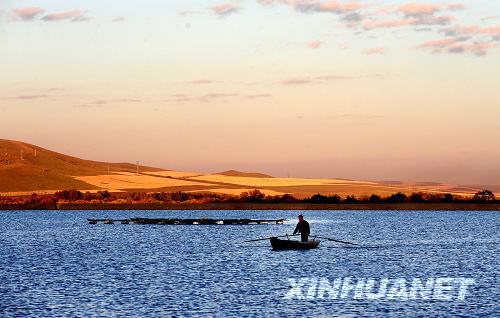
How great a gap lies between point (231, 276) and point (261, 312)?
20.3 meters

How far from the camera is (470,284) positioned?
67.8m

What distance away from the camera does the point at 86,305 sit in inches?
2200

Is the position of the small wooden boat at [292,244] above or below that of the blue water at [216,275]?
above

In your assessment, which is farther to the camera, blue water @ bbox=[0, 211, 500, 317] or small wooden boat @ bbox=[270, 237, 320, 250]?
small wooden boat @ bbox=[270, 237, 320, 250]

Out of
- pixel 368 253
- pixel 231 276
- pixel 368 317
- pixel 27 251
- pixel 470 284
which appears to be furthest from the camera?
pixel 27 251

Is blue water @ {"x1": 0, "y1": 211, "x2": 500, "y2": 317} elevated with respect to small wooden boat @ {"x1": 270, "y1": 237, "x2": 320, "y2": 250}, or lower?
lower

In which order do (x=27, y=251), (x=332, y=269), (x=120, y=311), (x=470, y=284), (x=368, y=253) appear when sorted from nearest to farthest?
(x=120, y=311), (x=470, y=284), (x=332, y=269), (x=368, y=253), (x=27, y=251)

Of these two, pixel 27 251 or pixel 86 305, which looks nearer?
pixel 86 305

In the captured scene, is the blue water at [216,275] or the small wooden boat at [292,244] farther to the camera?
the small wooden boat at [292,244]

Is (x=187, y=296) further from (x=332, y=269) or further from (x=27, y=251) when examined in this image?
(x=27, y=251)

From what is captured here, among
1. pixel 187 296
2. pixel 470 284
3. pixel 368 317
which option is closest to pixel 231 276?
pixel 187 296

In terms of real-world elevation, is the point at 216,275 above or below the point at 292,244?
below

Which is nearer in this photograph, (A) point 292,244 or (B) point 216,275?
(B) point 216,275

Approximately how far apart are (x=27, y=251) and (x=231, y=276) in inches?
1707
